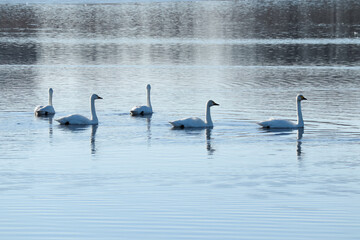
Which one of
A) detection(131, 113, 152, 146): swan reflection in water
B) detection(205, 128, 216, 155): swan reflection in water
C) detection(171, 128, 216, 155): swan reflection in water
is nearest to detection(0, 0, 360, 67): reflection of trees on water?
detection(131, 113, 152, 146): swan reflection in water

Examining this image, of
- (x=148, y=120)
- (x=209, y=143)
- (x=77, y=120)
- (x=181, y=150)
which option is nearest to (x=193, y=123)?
(x=148, y=120)

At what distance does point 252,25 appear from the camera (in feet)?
249

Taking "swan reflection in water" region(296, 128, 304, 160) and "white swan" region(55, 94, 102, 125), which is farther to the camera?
"white swan" region(55, 94, 102, 125)

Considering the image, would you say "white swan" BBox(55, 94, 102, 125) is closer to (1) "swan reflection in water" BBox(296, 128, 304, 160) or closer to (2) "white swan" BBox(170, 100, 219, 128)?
(2) "white swan" BBox(170, 100, 219, 128)

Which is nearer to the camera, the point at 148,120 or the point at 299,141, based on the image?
the point at 299,141

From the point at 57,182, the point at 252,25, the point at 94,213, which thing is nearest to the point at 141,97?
the point at 57,182

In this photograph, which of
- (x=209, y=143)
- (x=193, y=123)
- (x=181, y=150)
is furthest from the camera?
(x=193, y=123)

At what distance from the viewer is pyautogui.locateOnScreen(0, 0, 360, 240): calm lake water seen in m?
12.6

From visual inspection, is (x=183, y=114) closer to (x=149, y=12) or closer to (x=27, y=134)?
(x=27, y=134)

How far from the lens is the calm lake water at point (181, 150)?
12625 millimetres

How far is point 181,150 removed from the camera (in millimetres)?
19359

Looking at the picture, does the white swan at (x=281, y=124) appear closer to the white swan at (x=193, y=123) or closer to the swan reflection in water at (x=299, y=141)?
the swan reflection in water at (x=299, y=141)

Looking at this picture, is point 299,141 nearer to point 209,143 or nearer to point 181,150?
point 209,143

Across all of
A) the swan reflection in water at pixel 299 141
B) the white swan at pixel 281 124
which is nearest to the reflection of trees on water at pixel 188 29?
the white swan at pixel 281 124
